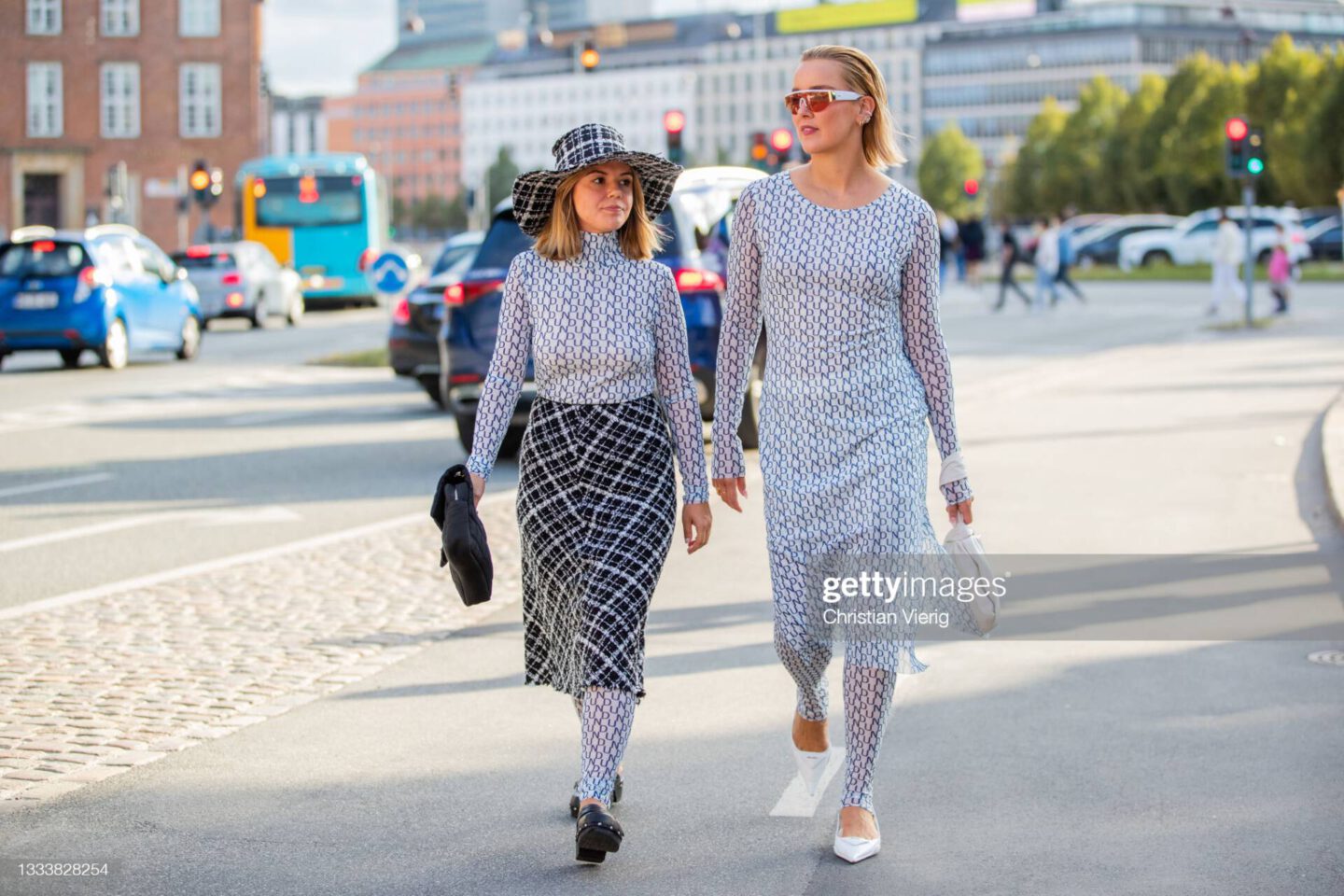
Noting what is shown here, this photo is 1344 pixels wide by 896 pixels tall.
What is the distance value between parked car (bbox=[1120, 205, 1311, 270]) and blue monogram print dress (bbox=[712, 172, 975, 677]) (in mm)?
51172

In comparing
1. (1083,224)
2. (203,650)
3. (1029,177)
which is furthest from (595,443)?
(1029,177)

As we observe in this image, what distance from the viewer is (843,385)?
4945 mm

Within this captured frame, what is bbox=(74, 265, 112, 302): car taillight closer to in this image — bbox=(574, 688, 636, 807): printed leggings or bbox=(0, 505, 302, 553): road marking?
bbox=(0, 505, 302, 553): road marking

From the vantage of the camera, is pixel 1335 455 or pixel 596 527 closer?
pixel 596 527

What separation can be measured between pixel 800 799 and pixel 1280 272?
29743mm

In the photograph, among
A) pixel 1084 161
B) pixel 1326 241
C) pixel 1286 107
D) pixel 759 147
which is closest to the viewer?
pixel 759 147

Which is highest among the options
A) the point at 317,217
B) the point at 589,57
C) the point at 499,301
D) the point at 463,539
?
the point at 589,57

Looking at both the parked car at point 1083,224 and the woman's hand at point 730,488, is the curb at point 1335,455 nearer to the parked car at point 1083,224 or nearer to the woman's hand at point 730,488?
the woman's hand at point 730,488

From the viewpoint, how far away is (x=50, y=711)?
6.88 meters

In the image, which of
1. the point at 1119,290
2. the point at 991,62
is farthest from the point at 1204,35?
the point at 1119,290

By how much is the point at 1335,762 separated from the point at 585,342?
8.05 feet

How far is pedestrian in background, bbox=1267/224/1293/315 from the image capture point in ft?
110

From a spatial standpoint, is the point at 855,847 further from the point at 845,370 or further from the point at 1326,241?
the point at 1326,241
